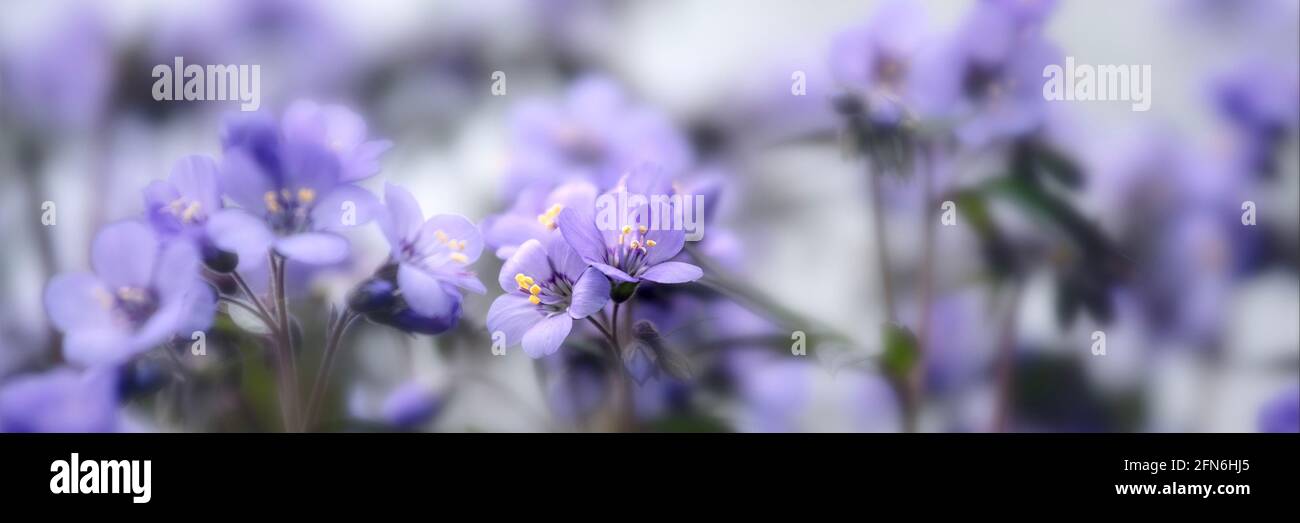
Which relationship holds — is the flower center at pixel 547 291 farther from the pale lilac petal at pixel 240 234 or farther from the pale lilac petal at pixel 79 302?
the pale lilac petal at pixel 79 302

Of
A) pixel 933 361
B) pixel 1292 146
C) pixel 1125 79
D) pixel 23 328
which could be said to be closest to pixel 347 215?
pixel 23 328

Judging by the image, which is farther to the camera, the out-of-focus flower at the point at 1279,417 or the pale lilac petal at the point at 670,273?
the out-of-focus flower at the point at 1279,417

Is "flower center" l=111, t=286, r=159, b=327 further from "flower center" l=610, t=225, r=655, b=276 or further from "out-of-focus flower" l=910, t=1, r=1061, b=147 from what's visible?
"out-of-focus flower" l=910, t=1, r=1061, b=147

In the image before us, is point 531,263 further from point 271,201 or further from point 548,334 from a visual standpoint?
point 271,201

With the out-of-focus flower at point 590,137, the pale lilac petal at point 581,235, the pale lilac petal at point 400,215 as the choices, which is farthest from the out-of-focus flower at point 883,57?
the pale lilac petal at point 400,215

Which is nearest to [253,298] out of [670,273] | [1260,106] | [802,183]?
[670,273]

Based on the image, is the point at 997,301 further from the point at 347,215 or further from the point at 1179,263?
the point at 347,215

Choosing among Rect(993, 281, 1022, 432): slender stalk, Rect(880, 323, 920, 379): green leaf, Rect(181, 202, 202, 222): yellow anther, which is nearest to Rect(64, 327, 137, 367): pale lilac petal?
Rect(181, 202, 202, 222): yellow anther
